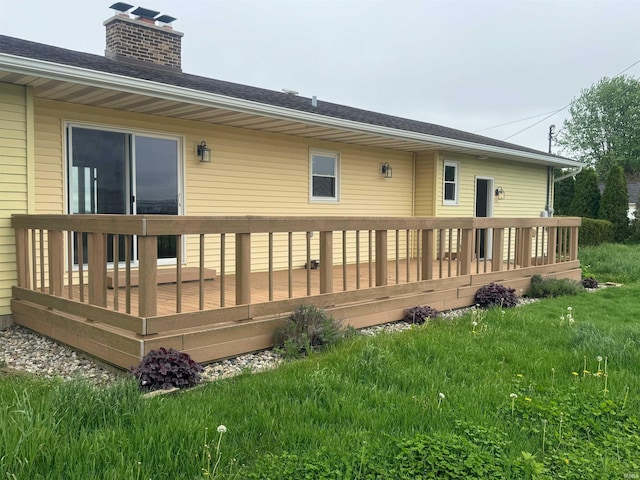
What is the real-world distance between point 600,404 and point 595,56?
1483 inches

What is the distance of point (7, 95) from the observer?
575 centimetres

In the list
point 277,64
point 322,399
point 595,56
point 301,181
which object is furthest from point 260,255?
point 595,56

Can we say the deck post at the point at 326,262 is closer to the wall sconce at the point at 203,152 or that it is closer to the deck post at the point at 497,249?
the wall sconce at the point at 203,152

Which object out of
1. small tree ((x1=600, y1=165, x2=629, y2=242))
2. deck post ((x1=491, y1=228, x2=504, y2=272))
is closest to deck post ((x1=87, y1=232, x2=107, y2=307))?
deck post ((x1=491, y1=228, x2=504, y2=272))

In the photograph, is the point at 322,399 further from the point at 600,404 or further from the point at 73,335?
the point at 73,335

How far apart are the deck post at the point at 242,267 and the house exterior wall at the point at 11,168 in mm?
2794

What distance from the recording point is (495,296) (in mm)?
7391

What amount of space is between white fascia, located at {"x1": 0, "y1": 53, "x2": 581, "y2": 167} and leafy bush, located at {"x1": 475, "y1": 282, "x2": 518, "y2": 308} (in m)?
3.28

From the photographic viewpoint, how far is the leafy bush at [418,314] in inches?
251

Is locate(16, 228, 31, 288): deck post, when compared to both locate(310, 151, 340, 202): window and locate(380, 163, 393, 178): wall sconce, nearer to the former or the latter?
locate(310, 151, 340, 202): window

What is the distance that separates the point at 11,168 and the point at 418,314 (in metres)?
4.97

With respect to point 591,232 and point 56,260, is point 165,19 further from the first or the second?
point 591,232

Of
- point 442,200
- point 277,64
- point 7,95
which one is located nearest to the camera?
point 7,95

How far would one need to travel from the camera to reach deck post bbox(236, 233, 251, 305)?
16.0 feet
